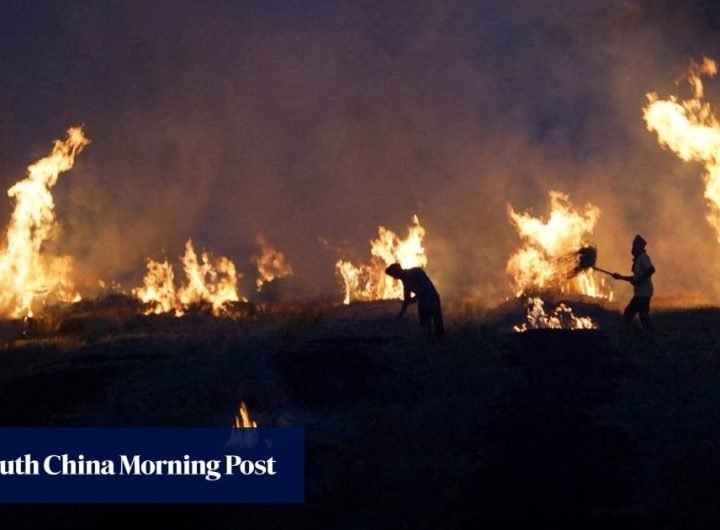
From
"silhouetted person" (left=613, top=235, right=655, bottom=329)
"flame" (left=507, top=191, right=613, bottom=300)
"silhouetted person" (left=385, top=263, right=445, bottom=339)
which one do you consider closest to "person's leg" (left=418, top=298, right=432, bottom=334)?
"silhouetted person" (left=385, top=263, right=445, bottom=339)

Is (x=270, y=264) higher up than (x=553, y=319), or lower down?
higher up

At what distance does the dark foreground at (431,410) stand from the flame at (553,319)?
43 cm

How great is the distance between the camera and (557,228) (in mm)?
30078

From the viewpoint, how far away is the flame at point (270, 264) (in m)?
37.6

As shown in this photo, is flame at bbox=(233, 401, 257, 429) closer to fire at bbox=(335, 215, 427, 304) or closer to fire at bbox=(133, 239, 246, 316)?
fire at bbox=(133, 239, 246, 316)

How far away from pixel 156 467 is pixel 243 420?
1630mm

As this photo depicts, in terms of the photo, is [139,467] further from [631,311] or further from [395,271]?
[631,311]

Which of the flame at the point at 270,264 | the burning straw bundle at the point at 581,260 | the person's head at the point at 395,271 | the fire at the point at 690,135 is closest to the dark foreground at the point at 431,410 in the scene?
the person's head at the point at 395,271

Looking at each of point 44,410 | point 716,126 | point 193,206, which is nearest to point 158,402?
point 44,410

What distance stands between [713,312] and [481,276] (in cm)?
1677

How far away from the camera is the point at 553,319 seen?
19828 mm

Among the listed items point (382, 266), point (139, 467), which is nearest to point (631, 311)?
point (139, 467)

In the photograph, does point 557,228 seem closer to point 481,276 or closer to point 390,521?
point 481,276

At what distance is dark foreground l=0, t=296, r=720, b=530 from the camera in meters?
8.92
